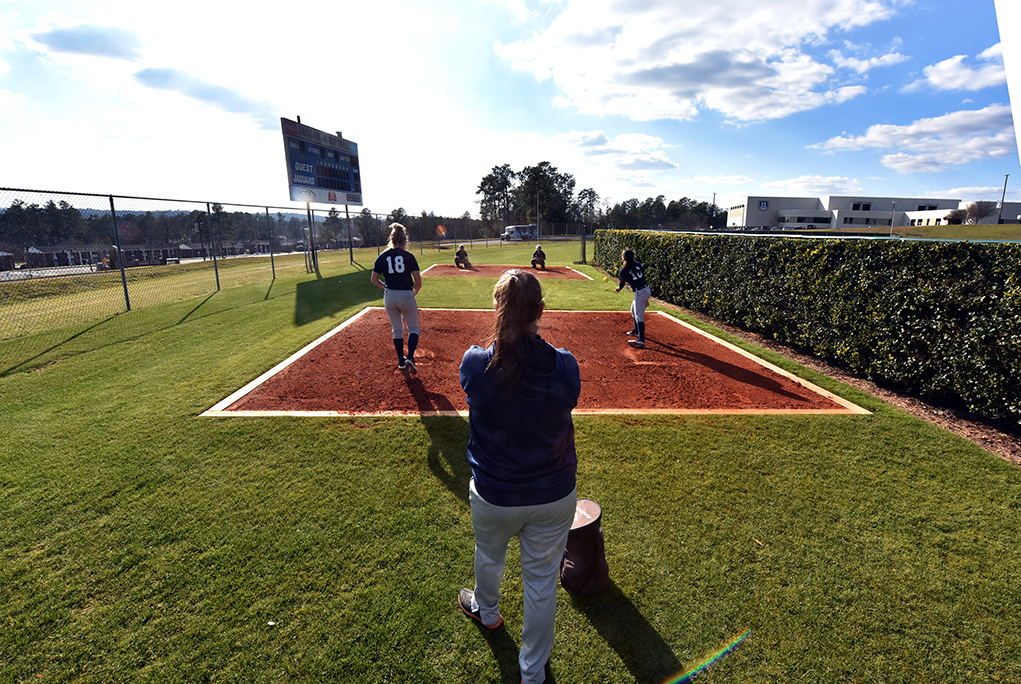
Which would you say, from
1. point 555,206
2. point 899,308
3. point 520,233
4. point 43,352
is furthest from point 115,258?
point 555,206

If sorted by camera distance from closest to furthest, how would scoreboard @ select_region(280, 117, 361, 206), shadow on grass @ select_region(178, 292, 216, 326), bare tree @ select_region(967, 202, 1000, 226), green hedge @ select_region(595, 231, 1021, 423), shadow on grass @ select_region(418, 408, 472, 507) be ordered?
shadow on grass @ select_region(418, 408, 472, 507), green hedge @ select_region(595, 231, 1021, 423), shadow on grass @ select_region(178, 292, 216, 326), scoreboard @ select_region(280, 117, 361, 206), bare tree @ select_region(967, 202, 1000, 226)

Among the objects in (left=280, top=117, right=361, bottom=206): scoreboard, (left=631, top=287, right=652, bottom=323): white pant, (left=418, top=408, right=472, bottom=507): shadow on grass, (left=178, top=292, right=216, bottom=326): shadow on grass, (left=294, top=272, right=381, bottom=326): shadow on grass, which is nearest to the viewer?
(left=418, top=408, right=472, bottom=507): shadow on grass

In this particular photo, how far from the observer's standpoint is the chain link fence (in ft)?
32.5

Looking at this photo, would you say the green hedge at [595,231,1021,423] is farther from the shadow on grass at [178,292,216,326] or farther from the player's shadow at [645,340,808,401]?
the shadow on grass at [178,292,216,326]

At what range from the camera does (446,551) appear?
11.0 ft

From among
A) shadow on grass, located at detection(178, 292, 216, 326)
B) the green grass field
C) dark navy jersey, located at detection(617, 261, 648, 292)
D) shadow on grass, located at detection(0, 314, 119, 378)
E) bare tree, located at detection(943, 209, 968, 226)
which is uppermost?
bare tree, located at detection(943, 209, 968, 226)

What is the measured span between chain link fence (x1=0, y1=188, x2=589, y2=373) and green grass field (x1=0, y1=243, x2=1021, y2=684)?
5.70 metres

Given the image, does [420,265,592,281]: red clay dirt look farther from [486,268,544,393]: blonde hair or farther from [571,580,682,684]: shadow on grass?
[486,268,544,393]: blonde hair

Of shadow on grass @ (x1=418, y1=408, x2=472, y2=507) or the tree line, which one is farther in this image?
the tree line

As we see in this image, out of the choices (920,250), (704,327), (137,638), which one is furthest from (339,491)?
(704,327)

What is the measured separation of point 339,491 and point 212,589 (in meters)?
1.16

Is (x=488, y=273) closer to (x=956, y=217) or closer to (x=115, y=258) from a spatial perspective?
(x=115, y=258)

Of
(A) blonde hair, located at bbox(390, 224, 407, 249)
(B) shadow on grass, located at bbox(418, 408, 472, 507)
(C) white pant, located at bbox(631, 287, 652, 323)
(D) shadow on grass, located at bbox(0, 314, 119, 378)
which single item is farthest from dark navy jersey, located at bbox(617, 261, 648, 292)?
(D) shadow on grass, located at bbox(0, 314, 119, 378)

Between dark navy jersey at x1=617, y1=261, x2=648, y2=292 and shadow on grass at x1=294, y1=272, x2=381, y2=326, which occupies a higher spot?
dark navy jersey at x1=617, y1=261, x2=648, y2=292
